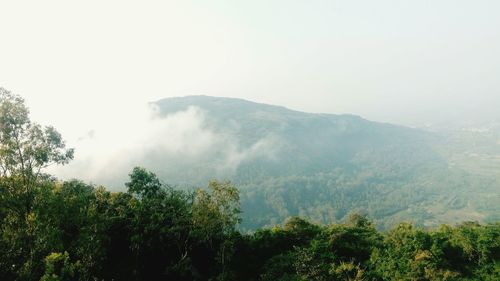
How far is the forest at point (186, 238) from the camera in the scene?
1983 cm

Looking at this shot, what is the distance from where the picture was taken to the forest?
65.1ft

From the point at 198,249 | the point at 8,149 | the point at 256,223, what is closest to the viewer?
the point at 8,149

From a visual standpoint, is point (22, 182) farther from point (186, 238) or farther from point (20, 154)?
point (186, 238)

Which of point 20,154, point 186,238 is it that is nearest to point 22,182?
point 20,154

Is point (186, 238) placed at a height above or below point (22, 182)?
below

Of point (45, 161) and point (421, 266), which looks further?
point (421, 266)

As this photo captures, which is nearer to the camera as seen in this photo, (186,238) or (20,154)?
(20,154)

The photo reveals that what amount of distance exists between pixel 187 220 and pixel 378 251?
17.6m

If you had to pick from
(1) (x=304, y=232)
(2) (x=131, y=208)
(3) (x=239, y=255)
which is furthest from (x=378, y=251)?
(2) (x=131, y=208)

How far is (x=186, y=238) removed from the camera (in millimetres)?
36031

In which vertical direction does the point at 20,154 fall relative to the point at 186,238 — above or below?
above

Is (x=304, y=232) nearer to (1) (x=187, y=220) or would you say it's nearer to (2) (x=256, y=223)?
(1) (x=187, y=220)

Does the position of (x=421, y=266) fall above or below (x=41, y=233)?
below

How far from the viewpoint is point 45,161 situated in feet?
67.3
